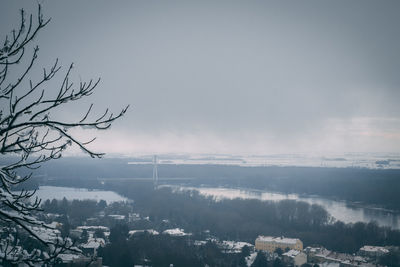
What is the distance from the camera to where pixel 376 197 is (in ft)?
99.8

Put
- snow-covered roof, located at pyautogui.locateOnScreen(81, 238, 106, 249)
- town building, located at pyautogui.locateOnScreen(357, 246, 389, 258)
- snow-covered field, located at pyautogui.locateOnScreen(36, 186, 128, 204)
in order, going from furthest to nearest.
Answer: snow-covered field, located at pyautogui.locateOnScreen(36, 186, 128, 204), town building, located at pyautogui.locateOnScreen(357, 246, 389, 258), snow-covered roof, located at pyautogui.locateOnScreen(81, 238, 106, 249)

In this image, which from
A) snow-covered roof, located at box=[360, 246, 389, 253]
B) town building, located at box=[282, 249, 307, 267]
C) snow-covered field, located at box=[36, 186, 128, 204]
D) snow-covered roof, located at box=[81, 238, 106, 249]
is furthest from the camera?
snow-covered field, located at box=[36, 186, 128, 204]

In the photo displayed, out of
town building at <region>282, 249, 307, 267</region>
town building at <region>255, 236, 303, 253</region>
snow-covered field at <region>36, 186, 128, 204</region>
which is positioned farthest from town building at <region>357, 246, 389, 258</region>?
snow-covered field at <region>36, 186, 128, 204</region>

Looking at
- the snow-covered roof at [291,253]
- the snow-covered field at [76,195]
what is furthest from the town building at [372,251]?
the snow-covered field at [76,195]

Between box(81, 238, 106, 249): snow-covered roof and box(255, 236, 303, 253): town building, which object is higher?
box(81, 238, 106, 249): snow-covered roof

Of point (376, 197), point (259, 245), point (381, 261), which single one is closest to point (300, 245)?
point (259, 245)

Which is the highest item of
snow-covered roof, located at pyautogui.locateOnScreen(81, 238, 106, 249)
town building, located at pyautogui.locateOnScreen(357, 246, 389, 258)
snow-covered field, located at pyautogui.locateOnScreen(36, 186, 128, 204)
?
snow-covered roof, located at pyautogui.locateOnScreen(81, 238, 106, 249)

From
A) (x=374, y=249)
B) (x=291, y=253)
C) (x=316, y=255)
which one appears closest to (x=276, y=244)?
(x=291, y=253)

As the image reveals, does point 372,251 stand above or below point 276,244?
below

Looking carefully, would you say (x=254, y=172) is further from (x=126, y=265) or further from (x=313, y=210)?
(x=126, y=265)

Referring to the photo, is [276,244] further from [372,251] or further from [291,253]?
[372,251]

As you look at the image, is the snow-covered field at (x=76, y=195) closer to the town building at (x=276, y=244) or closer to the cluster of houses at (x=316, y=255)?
the town building at (x=276, y=244)

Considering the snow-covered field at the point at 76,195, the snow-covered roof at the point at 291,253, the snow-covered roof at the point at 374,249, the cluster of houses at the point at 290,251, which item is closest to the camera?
the cluster of houses at the point at 290,251

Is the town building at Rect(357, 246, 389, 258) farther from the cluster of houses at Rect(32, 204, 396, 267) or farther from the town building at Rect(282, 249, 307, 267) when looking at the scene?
the town building at Rect(282, 249, 307, 267)
